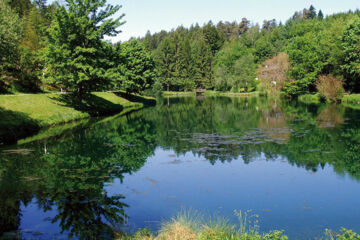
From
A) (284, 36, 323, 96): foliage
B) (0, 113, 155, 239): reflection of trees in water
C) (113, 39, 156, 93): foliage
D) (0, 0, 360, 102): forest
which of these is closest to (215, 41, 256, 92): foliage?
(0, 0, 360, 102): forest

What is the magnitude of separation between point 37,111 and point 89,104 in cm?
1143

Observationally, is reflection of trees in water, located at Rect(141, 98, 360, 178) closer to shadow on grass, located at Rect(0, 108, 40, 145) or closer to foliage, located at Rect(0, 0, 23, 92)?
shadow on grass, located at Rect(0, 108, 40, 145)

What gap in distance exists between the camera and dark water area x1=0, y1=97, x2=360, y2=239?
35.0 ft

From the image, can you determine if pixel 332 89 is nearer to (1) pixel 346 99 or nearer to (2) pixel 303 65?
(1) pixel 346 99

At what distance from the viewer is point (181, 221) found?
9602 millimetres

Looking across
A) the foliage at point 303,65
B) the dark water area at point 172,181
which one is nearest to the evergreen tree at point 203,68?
the foliage at point 303,65

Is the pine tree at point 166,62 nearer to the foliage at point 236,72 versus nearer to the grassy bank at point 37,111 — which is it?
the foliage at point 236,72

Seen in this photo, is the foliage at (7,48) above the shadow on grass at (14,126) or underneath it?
above

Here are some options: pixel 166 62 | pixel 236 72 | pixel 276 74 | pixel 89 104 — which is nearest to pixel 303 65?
pixel 276 74

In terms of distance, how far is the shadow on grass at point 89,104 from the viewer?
129 ft

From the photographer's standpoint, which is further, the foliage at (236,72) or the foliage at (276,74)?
the foliage at (236,72)

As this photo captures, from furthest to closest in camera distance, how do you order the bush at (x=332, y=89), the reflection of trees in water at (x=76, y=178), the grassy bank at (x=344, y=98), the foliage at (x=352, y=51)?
1. the bush at (x=332, y=89)
2. the foliage at (x=352, y=51)
3. the grassy bank at (x=344, y=98)
4. the reflection of trees in water at (x=76, y=178)

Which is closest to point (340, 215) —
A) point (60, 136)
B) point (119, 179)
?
point (119, 179)

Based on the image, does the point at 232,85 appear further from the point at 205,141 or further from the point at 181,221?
the point at 181,221
